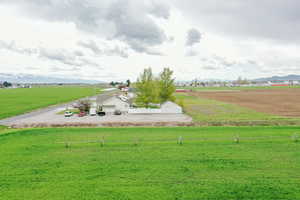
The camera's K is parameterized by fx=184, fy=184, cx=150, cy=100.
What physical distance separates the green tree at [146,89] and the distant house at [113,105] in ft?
13.8

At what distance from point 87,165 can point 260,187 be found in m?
11.4

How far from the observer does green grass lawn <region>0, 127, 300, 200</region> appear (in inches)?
404

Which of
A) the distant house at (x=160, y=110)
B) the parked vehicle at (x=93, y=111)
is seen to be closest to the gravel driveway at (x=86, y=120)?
the parked vehicle at (x=93, y=111)

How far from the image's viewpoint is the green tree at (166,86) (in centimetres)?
4362

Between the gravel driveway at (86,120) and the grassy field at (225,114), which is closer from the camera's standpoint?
the gravel driveway at (86,120)

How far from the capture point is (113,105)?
136ft

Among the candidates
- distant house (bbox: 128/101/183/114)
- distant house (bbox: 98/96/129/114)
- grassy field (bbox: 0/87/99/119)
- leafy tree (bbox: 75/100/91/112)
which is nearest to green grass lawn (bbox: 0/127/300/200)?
distant house (bbox: 128/101/183/114)

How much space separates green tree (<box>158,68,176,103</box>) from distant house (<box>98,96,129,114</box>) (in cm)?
868

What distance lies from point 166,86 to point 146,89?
6.84 m

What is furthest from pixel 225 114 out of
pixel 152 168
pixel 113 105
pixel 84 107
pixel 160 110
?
pixel 84 107

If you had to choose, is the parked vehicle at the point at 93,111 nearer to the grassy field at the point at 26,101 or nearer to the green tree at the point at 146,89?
the green tree at the point at 146,89

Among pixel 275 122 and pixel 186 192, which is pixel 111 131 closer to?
pixel 186 192

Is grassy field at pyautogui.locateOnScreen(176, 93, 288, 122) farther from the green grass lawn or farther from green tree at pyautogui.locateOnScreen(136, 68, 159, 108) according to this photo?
the green grass lawn

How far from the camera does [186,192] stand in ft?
33.6
